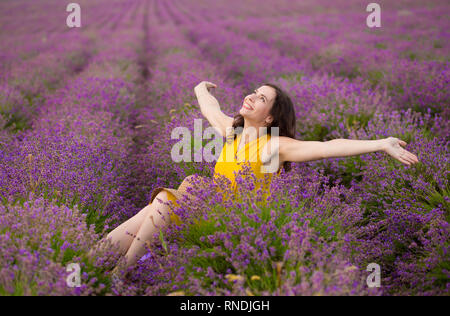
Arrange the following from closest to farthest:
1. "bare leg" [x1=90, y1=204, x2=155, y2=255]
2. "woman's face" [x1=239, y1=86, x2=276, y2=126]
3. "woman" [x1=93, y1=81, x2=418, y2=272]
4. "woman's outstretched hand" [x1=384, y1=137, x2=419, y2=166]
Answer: "woman's outstretched hand" [x1=384, y1=137, x2=419, y2=166] → "woman" [x1=93, y1=81, x2=418, y2=272] → "bare leg" [x1=90, y1=204, x2=155, y2=255] → "woman's face" [x1=239, y1=86, x2=276, y2=126]

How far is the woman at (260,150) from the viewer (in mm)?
2121

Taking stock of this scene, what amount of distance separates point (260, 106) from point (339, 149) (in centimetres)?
63

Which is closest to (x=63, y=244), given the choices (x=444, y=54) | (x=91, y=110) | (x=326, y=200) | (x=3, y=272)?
(x=3, y=272)

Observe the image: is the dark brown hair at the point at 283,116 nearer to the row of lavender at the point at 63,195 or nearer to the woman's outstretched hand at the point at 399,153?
the woman's outstretched hand at the point at 399,153

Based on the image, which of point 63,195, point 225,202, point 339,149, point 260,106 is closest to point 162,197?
point 225,202

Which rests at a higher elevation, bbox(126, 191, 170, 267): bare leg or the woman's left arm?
the woman's left arm

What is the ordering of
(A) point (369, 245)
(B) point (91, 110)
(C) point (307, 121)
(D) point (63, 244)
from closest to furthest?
(D) point (63, 244)
(A) point (369, 245)
(C) point (307, 121)
(B) point (91, 110)

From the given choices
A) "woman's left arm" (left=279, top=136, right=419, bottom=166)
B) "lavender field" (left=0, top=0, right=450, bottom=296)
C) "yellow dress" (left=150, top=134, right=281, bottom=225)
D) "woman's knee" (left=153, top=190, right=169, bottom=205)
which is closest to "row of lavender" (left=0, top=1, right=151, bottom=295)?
"lavender field" (left=0, top=0, right=450, bottom=296)

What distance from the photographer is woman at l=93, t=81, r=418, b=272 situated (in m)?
2.12

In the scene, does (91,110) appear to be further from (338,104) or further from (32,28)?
(32,28)

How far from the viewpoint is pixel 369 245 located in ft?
6.91

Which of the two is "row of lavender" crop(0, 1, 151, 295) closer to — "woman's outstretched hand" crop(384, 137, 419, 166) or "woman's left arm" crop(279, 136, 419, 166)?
"woman's left arm" crop(279, 136, 419, 166)

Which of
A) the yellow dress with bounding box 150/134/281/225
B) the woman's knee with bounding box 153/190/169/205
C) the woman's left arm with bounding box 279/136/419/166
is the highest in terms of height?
the woman's left arm with bounding box 279/136/419/166
